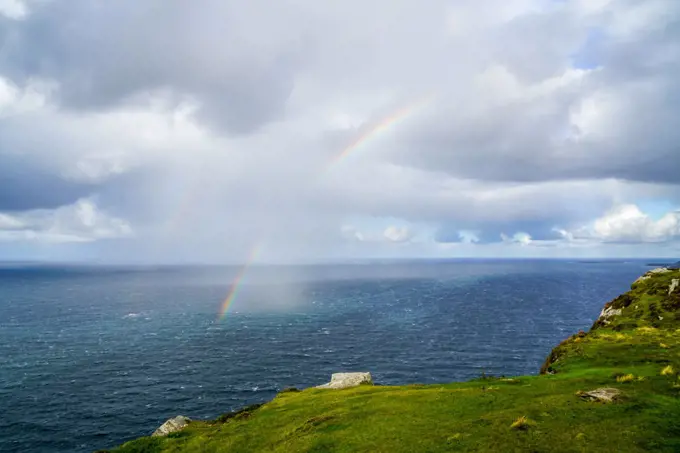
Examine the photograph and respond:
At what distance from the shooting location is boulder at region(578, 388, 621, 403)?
2809 centimetres

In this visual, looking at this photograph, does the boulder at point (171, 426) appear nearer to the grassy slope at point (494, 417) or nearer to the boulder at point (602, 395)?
the grassy slope at point (494, 417)

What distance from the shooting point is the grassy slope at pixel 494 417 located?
23.5m

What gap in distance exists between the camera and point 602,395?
94.4 ft

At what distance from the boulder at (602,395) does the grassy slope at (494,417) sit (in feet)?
2.21

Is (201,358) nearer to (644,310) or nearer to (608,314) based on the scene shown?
(608,314)

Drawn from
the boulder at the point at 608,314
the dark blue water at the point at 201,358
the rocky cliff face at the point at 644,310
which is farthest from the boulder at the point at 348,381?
the boulder at the point at 608,314

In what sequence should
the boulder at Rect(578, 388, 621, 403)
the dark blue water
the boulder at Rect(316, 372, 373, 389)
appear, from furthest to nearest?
1. the dark blue water
2. the boulder at Rect(316, 372, 373, 389)
3. the boulder at Rect(578, 388, 621, 403)

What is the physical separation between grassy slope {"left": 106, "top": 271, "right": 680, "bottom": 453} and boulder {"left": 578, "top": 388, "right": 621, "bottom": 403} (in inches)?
26.5

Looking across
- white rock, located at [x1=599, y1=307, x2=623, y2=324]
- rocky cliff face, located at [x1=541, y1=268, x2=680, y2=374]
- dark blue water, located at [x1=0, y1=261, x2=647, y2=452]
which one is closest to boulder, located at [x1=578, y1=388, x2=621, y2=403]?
rocky cliff face, located at [x1=541, y1=268, x2=680, y2=374]

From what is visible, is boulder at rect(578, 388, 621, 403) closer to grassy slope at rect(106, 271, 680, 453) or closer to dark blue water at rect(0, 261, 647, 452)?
grassy slope at rect(106, 271, 680, 453)

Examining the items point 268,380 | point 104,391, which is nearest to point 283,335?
point 268,380

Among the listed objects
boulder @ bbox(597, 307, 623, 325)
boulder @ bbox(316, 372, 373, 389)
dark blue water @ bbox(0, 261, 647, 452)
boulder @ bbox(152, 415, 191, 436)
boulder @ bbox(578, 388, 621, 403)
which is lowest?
dark blue water @ bbox(0, 261, 647, 452)

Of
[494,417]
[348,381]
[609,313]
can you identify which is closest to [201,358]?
[348,381]

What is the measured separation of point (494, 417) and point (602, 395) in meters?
8.43
